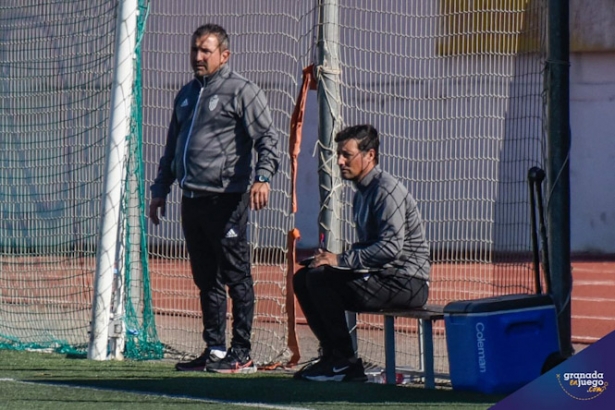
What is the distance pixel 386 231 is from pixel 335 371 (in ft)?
2.73

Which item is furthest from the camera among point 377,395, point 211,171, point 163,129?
point 163,129

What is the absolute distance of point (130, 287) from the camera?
8.80 meters

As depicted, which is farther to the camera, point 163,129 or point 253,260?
point 163,129

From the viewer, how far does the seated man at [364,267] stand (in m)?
7.14

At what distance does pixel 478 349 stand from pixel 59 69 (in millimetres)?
4620

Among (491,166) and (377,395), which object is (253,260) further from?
(377,395)

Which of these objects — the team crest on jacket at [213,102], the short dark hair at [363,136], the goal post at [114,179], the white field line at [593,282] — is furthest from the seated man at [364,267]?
the white field line at [593,282]

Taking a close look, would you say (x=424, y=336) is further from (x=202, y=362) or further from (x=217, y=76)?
(x=217, y=76)

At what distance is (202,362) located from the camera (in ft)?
25.8

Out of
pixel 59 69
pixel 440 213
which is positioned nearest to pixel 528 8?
pixel 440 213

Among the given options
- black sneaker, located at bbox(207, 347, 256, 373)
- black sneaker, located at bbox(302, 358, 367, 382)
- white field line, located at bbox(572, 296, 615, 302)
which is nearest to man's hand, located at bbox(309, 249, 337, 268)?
black sneaker, located at bbox(302, 358, 367, 382)

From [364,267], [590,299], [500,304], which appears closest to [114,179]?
[364,267]

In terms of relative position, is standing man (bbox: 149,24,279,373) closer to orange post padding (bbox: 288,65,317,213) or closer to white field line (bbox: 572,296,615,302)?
orange post padding (bbox: 288,65,317,213)

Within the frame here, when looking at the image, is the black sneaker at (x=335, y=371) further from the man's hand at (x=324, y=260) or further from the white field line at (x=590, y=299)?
the white field line at (x=590, y=299)
